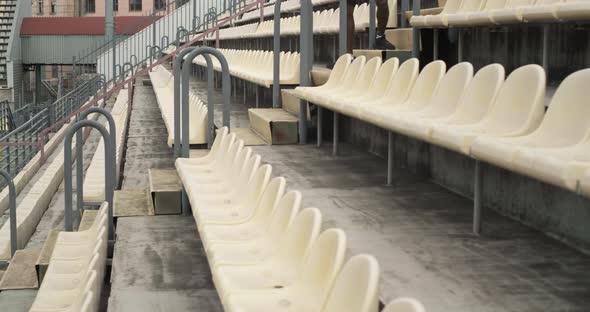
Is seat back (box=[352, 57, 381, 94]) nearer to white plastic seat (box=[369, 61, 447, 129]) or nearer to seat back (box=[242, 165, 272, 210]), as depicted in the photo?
white plastic seat (box=[369, 61, 447, 129])

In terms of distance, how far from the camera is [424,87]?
12.0ft

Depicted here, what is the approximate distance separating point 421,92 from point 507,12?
23.2 inches

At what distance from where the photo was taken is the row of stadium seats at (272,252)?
1.75m

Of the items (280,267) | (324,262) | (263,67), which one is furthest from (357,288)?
(263,67)

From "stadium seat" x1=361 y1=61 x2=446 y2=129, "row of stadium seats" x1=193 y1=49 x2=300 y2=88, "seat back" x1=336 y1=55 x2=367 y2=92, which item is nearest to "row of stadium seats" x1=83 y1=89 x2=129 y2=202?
"row of stadium seats" x1=193 y1=49 x2=300 y2=88

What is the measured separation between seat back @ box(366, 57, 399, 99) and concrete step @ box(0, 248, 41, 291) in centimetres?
255

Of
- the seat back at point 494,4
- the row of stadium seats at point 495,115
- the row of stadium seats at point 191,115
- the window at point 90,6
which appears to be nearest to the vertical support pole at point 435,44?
the row of stadium seats at point 495,115

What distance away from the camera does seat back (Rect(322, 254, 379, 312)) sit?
1.62 meters

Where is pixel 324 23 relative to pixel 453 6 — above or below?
above

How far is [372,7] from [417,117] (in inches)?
77.9

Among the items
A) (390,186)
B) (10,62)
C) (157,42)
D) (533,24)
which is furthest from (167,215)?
(10,62)

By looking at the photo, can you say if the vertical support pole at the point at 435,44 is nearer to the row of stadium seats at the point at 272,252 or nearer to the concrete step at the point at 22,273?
the row of stadium seats at the point at 272,252

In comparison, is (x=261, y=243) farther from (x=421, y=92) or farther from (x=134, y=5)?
(x=134, y=5)

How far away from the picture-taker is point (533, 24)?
3352 millimetres
